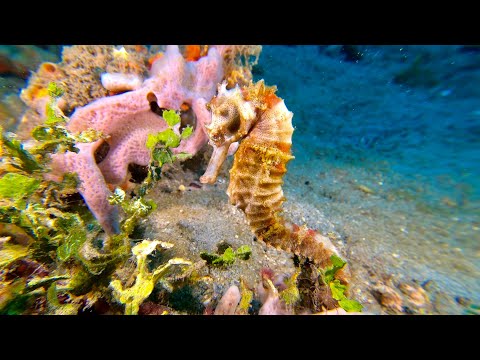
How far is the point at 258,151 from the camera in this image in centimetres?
229

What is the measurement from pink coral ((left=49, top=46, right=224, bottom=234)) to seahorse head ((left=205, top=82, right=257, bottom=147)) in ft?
2.70

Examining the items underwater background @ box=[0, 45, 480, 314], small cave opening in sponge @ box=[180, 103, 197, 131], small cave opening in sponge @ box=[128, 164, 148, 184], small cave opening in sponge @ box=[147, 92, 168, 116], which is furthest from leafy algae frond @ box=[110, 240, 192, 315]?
small cave opening in sponge @ box=[180, 103, 197, 131]

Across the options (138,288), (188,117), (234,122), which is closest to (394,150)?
(188,117)

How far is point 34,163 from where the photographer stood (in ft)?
5.82

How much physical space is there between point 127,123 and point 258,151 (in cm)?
160

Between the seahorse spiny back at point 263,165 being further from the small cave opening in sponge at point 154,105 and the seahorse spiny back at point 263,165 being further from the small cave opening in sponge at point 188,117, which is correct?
the small cave opening in sponge at point 154,105

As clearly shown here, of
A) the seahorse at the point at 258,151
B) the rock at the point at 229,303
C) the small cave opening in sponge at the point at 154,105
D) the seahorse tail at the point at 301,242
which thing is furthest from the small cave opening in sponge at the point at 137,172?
the rock at the point at 229,303

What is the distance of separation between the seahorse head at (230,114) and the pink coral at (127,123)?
0.82 metres

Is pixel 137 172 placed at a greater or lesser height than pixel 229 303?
greater

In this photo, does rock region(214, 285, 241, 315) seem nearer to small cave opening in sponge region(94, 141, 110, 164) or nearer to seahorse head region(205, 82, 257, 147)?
seahorse head region(205, 82, 257, 147)

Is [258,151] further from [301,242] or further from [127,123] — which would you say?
[127,123]

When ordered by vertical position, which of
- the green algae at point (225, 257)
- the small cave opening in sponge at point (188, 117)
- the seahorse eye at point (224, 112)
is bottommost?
the green algae at point (225, 257)

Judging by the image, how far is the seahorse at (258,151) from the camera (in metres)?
2.25
